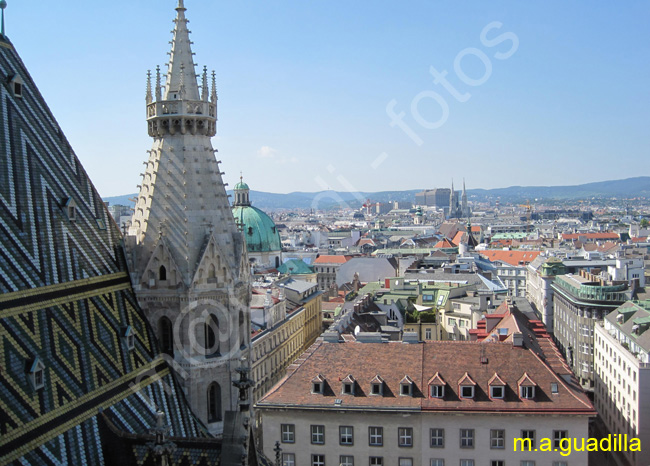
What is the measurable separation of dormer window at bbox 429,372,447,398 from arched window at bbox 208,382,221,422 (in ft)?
54.0

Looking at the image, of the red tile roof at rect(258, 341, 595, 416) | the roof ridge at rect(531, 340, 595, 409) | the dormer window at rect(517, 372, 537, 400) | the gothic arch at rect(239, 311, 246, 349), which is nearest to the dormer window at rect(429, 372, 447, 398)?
the red tile roof at rect(258, 341, 595, 416)

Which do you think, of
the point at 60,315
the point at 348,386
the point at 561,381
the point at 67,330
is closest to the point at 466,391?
the point at 561,381

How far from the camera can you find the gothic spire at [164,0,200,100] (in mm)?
28516

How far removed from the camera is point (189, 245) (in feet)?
90.8

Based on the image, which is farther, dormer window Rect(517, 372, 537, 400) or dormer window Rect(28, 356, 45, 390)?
dormer window Rect(517, 372, 537, 400)

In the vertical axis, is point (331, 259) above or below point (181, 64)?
below

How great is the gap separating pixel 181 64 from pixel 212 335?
11.3 metres

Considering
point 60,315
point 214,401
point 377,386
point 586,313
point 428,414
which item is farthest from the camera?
point 586,313

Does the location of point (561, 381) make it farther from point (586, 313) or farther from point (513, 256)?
point (513, 256)

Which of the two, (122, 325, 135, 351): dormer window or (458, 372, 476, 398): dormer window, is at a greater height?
(122, 325, 135, 351): dormer window

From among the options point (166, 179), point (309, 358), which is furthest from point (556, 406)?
point (166, 179)

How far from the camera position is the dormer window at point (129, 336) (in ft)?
82.5

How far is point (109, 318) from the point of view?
82.4 feet

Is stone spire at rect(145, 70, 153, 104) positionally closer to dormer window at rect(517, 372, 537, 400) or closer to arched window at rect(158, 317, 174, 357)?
arched window at rect(158, 317, 174, 357)
